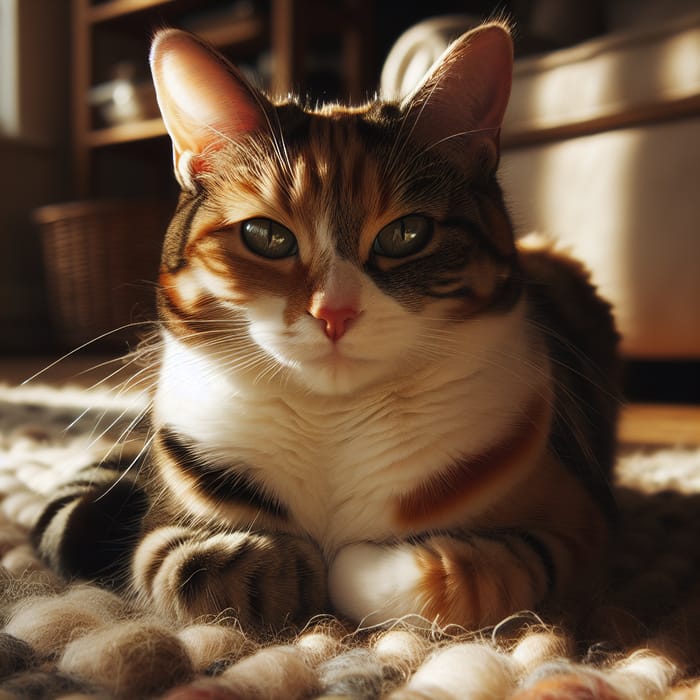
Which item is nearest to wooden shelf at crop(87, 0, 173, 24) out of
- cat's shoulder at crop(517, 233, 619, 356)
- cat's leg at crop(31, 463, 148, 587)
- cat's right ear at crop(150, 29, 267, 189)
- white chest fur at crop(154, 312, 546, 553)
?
cat's shoulder at crop(517, 233, 619, 356)

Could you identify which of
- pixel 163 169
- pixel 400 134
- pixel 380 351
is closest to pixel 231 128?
pixel 400 134

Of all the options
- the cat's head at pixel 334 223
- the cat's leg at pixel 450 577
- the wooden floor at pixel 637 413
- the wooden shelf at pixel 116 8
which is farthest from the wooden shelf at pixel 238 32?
the cat's leg at pixel 450 577

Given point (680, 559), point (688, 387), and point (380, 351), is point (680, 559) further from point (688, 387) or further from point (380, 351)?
point (688, 387)

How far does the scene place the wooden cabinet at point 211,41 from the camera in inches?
114

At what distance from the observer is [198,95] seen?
2.71 ft

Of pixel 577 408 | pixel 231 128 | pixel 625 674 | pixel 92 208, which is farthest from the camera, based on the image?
pixel 92 208

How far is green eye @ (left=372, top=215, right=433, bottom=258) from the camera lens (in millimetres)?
750

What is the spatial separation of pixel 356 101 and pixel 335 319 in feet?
7.16

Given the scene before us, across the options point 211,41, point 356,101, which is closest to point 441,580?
point 356,101

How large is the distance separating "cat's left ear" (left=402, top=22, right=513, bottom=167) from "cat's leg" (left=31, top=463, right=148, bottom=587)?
519 mm

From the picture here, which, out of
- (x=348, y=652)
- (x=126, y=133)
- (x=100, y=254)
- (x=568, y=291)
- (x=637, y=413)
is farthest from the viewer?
(x=126, y=133)

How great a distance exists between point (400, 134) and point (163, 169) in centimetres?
333

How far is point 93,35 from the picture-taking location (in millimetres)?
3447

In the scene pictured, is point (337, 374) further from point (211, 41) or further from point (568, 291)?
point (211, 41)
